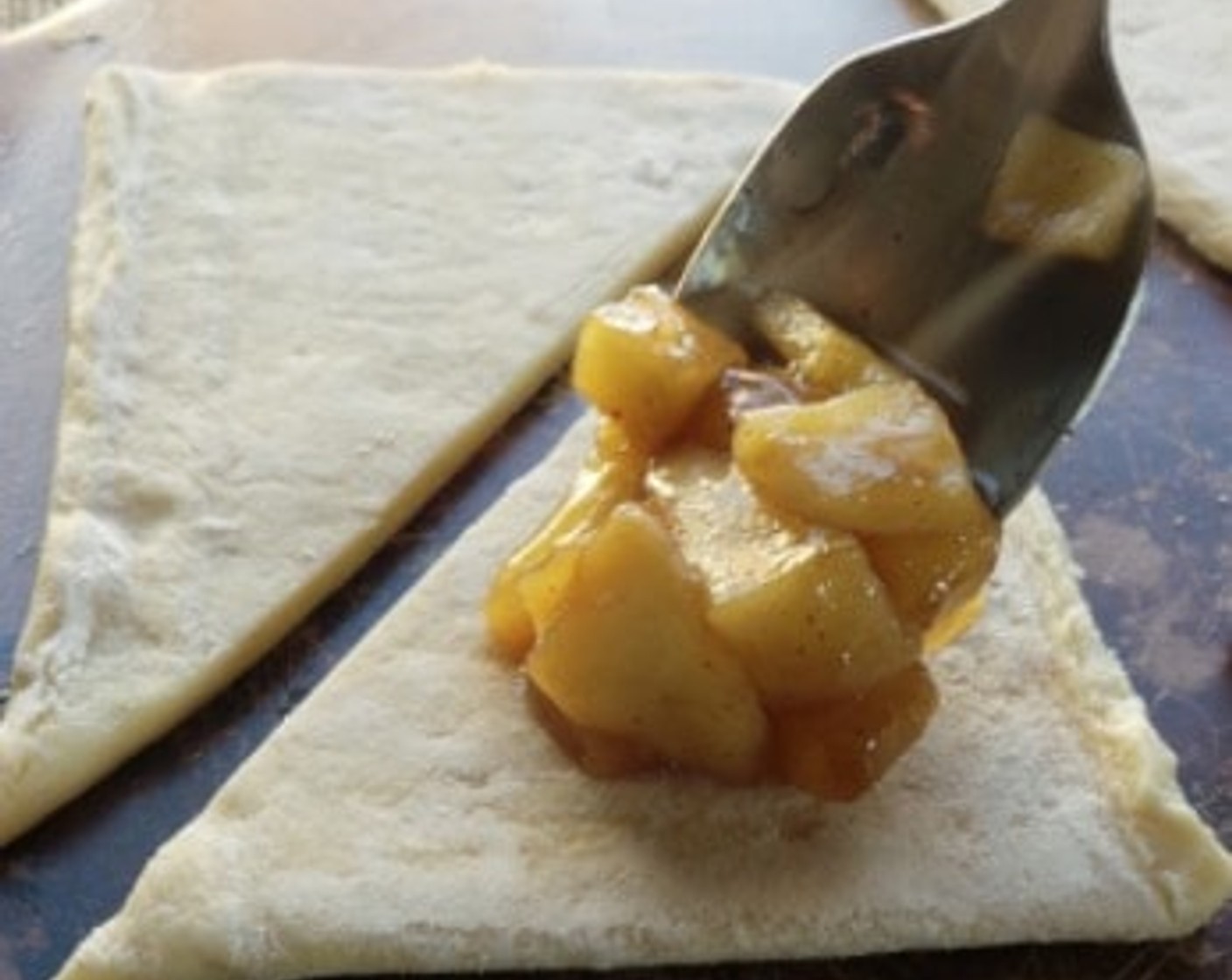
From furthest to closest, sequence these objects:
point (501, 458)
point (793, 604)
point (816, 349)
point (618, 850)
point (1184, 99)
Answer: point (1184, 99), point (501, 458), point (816, 349), point (618, 850), point (793, 604)

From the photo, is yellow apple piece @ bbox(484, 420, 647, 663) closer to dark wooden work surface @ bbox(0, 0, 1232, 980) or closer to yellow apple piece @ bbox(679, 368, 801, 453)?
yellow apple piece @ bbox(679, 368, 801, 453)

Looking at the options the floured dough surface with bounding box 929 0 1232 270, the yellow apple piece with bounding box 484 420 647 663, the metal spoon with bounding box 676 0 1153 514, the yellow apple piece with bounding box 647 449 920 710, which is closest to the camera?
the yellow apple piece with bounding box 647 449 920 710

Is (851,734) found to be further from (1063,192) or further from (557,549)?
(1063,192)

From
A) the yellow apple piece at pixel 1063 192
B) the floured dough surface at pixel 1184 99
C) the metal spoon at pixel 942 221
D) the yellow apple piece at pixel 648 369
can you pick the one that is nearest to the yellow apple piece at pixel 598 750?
the yellow apple piece at pixel 648 369

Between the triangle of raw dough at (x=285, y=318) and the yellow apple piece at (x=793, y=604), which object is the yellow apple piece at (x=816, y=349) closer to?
the yellow apple piece at (x=793, y=604)

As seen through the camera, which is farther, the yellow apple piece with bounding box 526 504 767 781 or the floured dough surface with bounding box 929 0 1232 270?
the floured dough surface with bounding box 929 0 1232 270

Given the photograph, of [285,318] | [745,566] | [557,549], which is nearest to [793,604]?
[745,566]

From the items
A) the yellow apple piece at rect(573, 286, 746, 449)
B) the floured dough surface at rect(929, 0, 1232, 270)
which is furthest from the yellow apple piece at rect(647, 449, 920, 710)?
the floured dough surface at rect(929, 0, 1232, 270)
